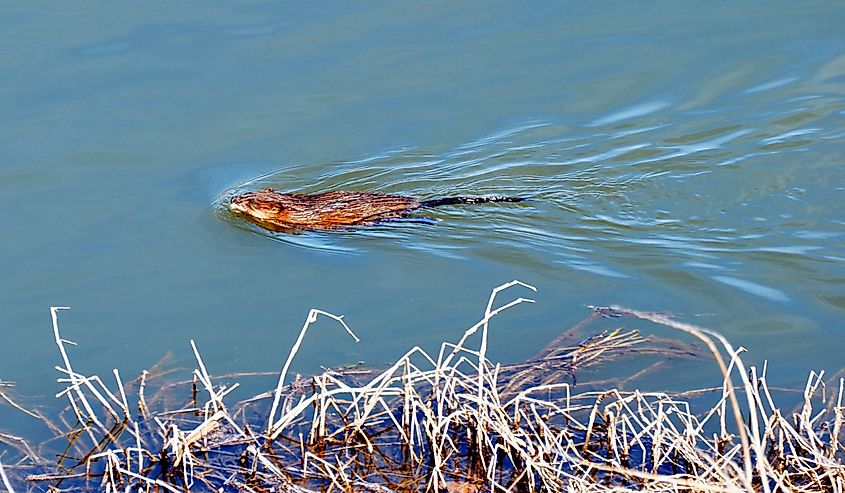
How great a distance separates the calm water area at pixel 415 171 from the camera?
20.5 ft

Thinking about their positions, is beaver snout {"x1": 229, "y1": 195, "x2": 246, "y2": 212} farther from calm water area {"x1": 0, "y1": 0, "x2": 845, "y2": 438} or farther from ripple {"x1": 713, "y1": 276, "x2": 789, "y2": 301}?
ripple {"x1": 713, "y1": 276, "x2": 789, "y2": 301}

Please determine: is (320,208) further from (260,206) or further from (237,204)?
(237,204)

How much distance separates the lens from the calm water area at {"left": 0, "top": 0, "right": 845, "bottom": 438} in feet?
20.5

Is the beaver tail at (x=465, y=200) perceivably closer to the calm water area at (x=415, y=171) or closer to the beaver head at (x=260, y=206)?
the calm water area at (x=415, y=171)

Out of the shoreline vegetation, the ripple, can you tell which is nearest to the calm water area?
the ripple

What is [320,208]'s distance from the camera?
756 cm

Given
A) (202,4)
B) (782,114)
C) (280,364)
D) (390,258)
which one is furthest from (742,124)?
(202,4)

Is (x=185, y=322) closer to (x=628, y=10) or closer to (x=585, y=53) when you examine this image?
(x=585, y=53)

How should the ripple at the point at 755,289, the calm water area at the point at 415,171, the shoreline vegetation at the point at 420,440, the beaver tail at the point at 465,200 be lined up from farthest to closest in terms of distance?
the beaver tail at the point at 465,200 < the ripple at the point at 755,289 < the calm water area at the point at 415,171 < the shoreline vegetation at the point at 420,440


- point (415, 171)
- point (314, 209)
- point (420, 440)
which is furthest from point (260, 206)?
point (420, 440)

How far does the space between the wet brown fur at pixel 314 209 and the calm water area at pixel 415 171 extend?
120mm

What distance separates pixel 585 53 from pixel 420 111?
6.06 ft

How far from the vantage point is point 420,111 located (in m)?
9.05

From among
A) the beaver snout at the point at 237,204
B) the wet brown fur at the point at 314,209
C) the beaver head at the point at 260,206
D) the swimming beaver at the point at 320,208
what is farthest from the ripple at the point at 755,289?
the beaver snout at the point at 237,204
